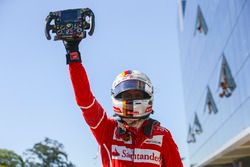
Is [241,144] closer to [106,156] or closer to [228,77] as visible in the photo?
[228,77]

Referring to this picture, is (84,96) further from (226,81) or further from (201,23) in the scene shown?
(201,23)

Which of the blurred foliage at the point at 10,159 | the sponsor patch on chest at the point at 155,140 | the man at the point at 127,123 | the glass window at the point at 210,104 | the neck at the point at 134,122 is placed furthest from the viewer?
the blurred foliage at the point at 10,159

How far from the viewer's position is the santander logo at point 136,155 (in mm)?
4574

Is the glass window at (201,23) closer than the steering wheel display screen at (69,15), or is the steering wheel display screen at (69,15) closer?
the steering wheel display screen at (69,15)

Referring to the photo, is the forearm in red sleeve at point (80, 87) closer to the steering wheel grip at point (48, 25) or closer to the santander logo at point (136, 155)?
the steering wheel grip at point (48, 25)

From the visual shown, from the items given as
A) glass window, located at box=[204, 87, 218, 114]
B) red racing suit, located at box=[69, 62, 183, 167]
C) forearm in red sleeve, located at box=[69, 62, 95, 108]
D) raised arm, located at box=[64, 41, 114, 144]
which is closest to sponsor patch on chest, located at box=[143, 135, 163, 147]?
red racing suit, located at box=[69, 62, 183, 167]

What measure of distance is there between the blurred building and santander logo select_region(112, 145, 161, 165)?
21.5m

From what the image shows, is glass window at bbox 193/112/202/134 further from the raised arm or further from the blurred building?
the raised arm

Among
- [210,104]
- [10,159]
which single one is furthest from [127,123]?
[10,159]

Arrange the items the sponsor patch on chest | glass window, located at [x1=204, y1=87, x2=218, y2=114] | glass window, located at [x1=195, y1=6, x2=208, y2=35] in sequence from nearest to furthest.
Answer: the sponsor patch on chest → glass window, located at [x1=204, y1=87, x2=218, y2=114] → glass window, located at [x1=195, y1=6, x2=208, y2=35]

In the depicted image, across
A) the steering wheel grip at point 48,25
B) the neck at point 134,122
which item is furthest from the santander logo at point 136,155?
the steering wheel grip at point 48,25

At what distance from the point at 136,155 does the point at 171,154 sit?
12.4 inches

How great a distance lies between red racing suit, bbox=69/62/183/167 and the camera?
4.50 m

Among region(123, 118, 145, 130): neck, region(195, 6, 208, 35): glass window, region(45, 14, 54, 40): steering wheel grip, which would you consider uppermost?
region(195, 6, 208, 35): glass window
